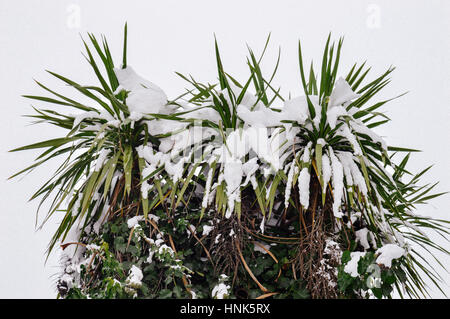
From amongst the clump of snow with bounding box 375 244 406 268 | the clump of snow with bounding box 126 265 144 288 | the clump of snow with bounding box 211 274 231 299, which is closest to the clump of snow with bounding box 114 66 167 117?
the clump of snow with bounding box 126 265 144 288

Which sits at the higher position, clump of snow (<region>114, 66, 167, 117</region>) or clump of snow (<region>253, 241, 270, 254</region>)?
clump of snow (<region>114, 66, 167, 117</region>)

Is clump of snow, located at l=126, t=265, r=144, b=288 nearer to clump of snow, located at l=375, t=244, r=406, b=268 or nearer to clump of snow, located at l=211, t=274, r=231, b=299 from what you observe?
clump of snow, located at l=211, t=274, r=231, b=299

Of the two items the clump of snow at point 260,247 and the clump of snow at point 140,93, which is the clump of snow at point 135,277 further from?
the clump of snow at point 140,93

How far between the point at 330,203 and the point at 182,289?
0.81 m

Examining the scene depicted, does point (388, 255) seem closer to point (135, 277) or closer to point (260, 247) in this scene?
point (260, 247)

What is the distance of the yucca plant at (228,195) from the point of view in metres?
2.02

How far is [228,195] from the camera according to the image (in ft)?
6.59

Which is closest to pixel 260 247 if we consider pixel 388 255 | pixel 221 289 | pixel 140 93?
pixel 221 289

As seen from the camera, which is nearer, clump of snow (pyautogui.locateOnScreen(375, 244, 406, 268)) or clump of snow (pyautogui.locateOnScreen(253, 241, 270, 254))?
clump of snow (pyautogui.locateOnScreen(375, 244, 406, 268))

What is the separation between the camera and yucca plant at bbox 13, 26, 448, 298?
2023mm

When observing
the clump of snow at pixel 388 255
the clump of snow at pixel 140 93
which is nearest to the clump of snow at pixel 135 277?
the clump of snow at pixel 140 93

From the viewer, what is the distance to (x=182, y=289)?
210cm

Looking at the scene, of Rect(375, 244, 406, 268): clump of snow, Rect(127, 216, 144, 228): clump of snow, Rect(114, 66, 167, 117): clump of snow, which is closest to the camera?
Rect(375, 244, 406, 268): clump of snow
